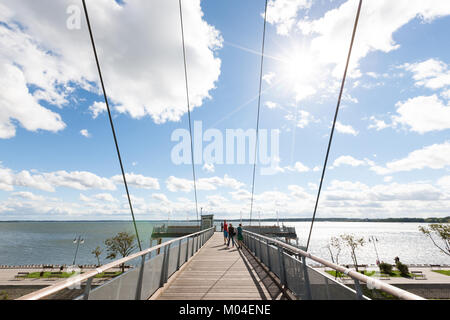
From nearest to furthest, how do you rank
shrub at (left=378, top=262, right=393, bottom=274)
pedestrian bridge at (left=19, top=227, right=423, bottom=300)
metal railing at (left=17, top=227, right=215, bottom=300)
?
metal railing at (left=17, top=227, right=215, bottom=300) → pedestrian bridge at (left=19, top=227, right=423, bottom=300) → shrub at (left=378, top=262, right=393, bottom=274)

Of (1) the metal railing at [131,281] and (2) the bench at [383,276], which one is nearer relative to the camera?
(1) the metal railing at [131,281]

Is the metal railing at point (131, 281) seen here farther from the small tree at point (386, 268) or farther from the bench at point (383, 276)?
the small tree at point (386, 268)

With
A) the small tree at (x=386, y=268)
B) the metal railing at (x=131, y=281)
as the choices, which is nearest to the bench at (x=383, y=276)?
the small tree at (x=386, y=268)

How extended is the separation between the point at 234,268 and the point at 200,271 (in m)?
1.29

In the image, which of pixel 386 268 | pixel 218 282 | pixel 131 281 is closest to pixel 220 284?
pixel 218 282

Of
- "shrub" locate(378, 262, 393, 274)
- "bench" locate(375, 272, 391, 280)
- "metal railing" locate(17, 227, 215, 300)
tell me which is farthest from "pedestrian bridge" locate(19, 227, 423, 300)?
"shrub" locate(378, 262, 393, 274)

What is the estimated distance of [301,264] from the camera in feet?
Answer: 14.0

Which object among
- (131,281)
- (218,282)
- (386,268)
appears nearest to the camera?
(131,281)

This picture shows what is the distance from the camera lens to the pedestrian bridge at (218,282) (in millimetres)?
2520

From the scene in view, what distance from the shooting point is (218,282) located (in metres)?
5.95

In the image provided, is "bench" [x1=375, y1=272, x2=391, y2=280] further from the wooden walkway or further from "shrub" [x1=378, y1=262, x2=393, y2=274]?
the wooden walkway

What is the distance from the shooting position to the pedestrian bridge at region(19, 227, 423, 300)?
8.27 ft

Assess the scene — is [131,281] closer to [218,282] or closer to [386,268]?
[218,282]
